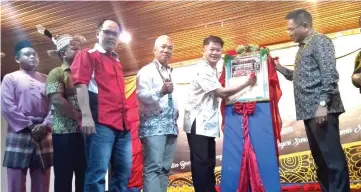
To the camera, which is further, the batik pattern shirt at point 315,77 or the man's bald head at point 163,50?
the man's bald head at point 163,50

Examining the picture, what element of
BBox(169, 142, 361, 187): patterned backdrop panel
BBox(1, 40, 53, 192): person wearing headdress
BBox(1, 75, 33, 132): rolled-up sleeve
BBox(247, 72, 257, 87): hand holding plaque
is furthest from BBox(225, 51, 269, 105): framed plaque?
BBox(169, 142, 361, 187): patterned backdrop panel

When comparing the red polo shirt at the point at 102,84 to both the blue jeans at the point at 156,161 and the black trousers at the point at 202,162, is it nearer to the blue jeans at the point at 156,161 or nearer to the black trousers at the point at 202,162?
the blue jeans at the point at 156,161

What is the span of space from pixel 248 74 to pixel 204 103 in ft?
1.22

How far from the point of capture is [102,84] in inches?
96.6

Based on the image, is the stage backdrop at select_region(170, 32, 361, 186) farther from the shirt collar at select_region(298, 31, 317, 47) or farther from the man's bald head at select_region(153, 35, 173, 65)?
the shirt collar at select_region(298, 31, 317, 47)

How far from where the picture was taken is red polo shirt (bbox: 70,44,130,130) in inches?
93.4

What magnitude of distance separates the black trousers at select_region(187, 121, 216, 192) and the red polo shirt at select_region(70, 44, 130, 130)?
519mm

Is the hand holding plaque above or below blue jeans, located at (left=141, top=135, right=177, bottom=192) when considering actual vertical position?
above

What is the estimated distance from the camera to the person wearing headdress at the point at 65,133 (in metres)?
2.55

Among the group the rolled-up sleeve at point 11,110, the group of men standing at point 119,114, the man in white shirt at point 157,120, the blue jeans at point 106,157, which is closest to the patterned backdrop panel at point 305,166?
the group of men standing at point 119,114

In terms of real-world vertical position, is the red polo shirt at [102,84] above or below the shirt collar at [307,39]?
below

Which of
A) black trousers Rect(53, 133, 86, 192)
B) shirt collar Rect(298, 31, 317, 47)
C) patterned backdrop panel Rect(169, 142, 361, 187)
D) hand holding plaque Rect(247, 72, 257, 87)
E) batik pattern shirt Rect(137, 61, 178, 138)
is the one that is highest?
shirt collar Rect(298, 31, 317, 47)

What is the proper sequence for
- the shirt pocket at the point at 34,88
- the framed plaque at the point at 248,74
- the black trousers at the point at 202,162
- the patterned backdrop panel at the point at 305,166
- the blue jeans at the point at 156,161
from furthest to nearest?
the patterned backdrop panel at the point at 305,166 → the shirt pocket at the point at 34,88 → the framed plaque at the point at 248,74 → the black trousers at the point at 202,162 → the blue jeans at the point at 156,161

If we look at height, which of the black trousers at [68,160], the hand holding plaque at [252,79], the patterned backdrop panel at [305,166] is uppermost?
the hand holding plaque at [252,79]
